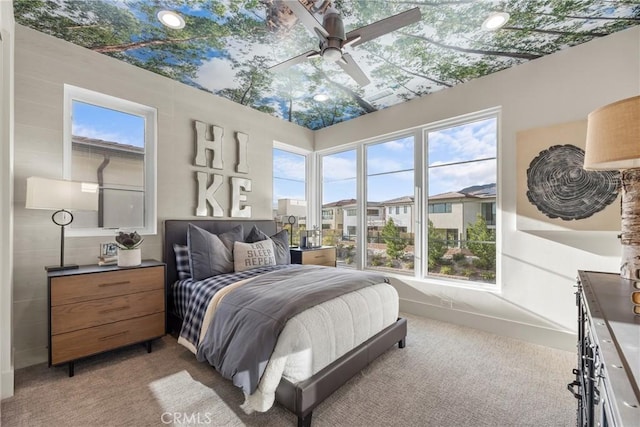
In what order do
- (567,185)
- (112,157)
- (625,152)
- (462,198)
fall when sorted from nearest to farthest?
(625,152) < (567,185) < (112,157) < (462,198)

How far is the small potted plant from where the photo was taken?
247 centimetres

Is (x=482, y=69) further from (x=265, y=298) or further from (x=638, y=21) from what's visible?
(x=265, y=298)

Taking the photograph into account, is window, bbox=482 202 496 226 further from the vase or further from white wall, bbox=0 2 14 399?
white wall, bbox=0 2 14 399

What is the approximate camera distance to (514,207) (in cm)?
293

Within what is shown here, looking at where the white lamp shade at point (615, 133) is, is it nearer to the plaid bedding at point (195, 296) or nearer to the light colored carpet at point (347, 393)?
the light colored carpet at point (347, 393)

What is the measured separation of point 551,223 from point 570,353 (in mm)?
1221

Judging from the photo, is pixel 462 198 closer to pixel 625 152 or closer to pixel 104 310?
pixel 625 152

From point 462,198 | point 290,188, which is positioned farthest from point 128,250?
point 462,198

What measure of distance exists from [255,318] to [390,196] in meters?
2.97

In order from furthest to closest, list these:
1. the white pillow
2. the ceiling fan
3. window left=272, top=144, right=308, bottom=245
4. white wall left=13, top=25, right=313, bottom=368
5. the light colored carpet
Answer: window left=272, top=144, right=308, bottom=245, the white pillow, white wall left=13, top=25, right=313, bottom=368, the ceiling fan, the light colored carpet

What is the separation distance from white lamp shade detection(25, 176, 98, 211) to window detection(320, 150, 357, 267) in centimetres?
333

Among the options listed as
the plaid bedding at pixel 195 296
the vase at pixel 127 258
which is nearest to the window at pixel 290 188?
the plaid bedding at pixel 195 296

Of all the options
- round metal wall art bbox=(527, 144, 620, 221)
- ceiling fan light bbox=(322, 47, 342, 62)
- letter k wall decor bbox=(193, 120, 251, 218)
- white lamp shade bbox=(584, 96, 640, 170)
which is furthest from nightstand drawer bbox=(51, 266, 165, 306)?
round metal wall art bbox=(527, 144, 620, 221)

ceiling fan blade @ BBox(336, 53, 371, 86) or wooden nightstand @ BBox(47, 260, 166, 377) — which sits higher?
ceiling fan blade @ BBox(336, 53, 371, 86)
